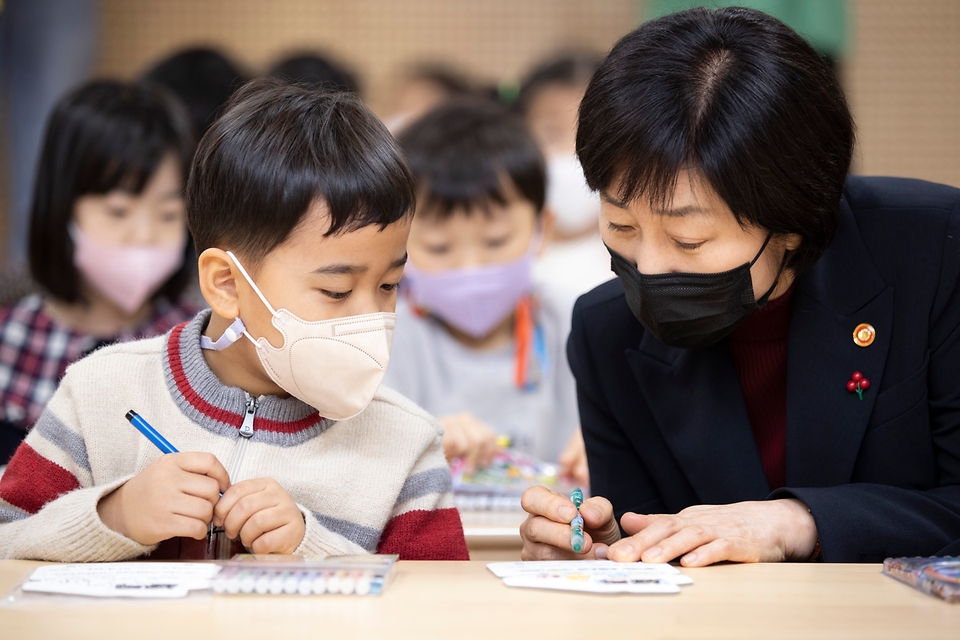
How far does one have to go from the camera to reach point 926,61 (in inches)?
197

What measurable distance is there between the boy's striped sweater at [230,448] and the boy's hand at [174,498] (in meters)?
0.17

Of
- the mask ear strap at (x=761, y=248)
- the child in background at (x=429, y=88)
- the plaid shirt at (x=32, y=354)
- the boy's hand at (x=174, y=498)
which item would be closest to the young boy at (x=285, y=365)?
the boy's hand at (x=174, y=498)

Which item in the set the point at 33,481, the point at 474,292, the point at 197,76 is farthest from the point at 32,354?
the point at 197,76

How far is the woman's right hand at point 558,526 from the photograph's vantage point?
122 cm

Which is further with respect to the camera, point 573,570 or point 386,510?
point 386,510

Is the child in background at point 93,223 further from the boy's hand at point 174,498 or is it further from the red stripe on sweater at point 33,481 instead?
the boy's hand at point 174,498

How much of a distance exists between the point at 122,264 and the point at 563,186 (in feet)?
5.70

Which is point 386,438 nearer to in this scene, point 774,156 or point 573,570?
point 573,570

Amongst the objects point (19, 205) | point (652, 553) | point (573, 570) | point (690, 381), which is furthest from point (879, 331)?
point (19, 205)

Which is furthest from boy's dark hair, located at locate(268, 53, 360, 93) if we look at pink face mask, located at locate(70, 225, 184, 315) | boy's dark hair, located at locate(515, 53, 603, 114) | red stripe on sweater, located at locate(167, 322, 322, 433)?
red stripe on sweater, located at locate(167, 322, 322, 433)

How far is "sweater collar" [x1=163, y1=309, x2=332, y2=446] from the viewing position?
1313 millimetres

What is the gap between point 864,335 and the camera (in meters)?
1.38

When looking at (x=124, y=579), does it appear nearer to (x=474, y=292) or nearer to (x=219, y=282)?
(x=219, y=282)

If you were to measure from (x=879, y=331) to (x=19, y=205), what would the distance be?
4095 mm
